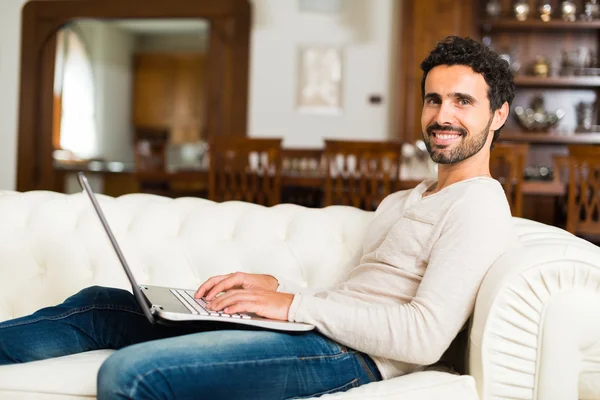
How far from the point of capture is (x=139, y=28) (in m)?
8.96

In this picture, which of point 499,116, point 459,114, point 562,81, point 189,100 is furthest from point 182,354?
point 189,100

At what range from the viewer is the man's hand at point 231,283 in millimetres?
1556

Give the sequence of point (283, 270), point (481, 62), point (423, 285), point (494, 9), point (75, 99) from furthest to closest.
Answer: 1. point (75, 99)
2. point (494, 9)
3. point (283, 270)
4. point (481, 62)
5. point (423, 285)

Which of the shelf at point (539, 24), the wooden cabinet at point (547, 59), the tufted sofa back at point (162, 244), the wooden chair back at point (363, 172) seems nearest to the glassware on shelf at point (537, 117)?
the wooden cabinet at point (547, 59)

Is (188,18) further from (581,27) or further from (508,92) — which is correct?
(508,92)

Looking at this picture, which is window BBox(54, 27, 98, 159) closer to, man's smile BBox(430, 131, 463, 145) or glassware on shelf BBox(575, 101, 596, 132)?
glassware on shelf BBox(575, 101, 596, 132)

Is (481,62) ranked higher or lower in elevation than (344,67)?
lower

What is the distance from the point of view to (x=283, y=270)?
76.5 inches

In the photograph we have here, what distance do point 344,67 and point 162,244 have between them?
152 inches

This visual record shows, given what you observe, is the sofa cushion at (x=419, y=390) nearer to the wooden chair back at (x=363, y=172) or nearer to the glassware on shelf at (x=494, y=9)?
the wooden chair back at (x=363, y=172)

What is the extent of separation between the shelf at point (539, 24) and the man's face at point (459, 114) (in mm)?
3852

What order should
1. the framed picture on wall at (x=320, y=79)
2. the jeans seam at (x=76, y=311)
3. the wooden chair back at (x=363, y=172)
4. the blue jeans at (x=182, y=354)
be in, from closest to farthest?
the blue jeans at (x=182, y=354) → the jeans seam at (x=76, y=311) → the wooden chair back at (x=363, y=172) → the framed picture on wall at (x=320, y=79)

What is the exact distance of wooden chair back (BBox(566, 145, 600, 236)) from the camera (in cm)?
349

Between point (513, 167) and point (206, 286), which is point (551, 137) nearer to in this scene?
point (513, 167)
